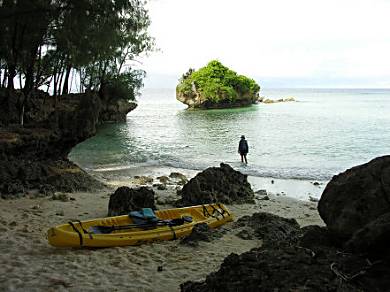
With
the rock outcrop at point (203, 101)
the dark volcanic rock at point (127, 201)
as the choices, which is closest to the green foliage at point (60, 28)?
the dark volcanic rock at point (127, 201)

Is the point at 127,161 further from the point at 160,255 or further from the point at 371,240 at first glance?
the point at 371,240

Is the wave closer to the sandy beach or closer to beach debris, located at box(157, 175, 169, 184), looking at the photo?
beach debris, located at box(157, 175, 169, 184)

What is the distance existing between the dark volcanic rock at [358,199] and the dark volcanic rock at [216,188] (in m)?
6.85

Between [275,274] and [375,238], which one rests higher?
[375,238]

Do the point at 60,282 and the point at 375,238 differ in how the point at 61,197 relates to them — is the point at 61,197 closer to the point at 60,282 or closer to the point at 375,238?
the point at 60,282

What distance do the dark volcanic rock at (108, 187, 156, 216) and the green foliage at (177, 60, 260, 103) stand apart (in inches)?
2549

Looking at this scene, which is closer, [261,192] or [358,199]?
[358,199]

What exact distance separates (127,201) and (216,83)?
6614cm

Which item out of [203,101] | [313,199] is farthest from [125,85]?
[203,101]

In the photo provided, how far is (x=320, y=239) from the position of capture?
18.1ft

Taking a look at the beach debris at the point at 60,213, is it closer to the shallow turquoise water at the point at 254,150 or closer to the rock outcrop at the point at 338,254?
the rock outcrop at the point at 338,254

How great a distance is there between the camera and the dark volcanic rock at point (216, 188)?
12.3m

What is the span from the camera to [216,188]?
13.4 metres

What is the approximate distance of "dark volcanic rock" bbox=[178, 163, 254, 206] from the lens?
1231cm
